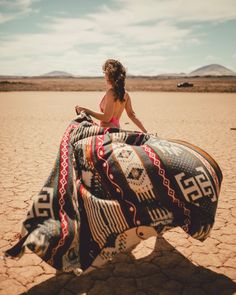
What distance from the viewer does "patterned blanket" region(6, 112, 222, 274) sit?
7.41ft

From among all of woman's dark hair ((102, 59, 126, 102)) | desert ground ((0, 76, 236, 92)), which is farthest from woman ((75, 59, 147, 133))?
desert ground ((0, 76, 236, 92))

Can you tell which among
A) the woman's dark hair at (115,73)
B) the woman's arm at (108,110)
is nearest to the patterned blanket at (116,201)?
the woman's arm at (108,110)

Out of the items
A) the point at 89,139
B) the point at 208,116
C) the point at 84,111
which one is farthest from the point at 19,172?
the point at 208,116

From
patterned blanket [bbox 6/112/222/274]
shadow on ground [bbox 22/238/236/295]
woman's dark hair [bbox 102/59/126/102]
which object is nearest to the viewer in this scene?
patterned blanket [bbox 6/112/222/274]

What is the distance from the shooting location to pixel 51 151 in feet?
24.0

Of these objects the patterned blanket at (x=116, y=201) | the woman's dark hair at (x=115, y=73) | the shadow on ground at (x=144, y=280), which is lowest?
the shadow on ground at (x=144, y=280)

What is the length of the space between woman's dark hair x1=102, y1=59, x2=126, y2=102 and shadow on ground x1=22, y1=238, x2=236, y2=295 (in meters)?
1.73

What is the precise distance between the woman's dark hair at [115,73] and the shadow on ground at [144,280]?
5.68 ft

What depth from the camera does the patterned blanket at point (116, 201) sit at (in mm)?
2260

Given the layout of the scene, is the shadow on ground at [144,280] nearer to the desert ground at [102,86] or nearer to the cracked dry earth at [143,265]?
the cracked dry earth at [143,265]

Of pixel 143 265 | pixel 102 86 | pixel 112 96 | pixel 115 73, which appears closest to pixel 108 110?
pixel 112 96

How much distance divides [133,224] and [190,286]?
30.9 inches

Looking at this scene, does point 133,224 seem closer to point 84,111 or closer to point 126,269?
point 126,269

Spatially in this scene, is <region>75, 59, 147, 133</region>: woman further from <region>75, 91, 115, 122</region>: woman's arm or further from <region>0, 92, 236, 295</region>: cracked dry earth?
<region>0, 92, 236, 295</region>: cracked dry earth
